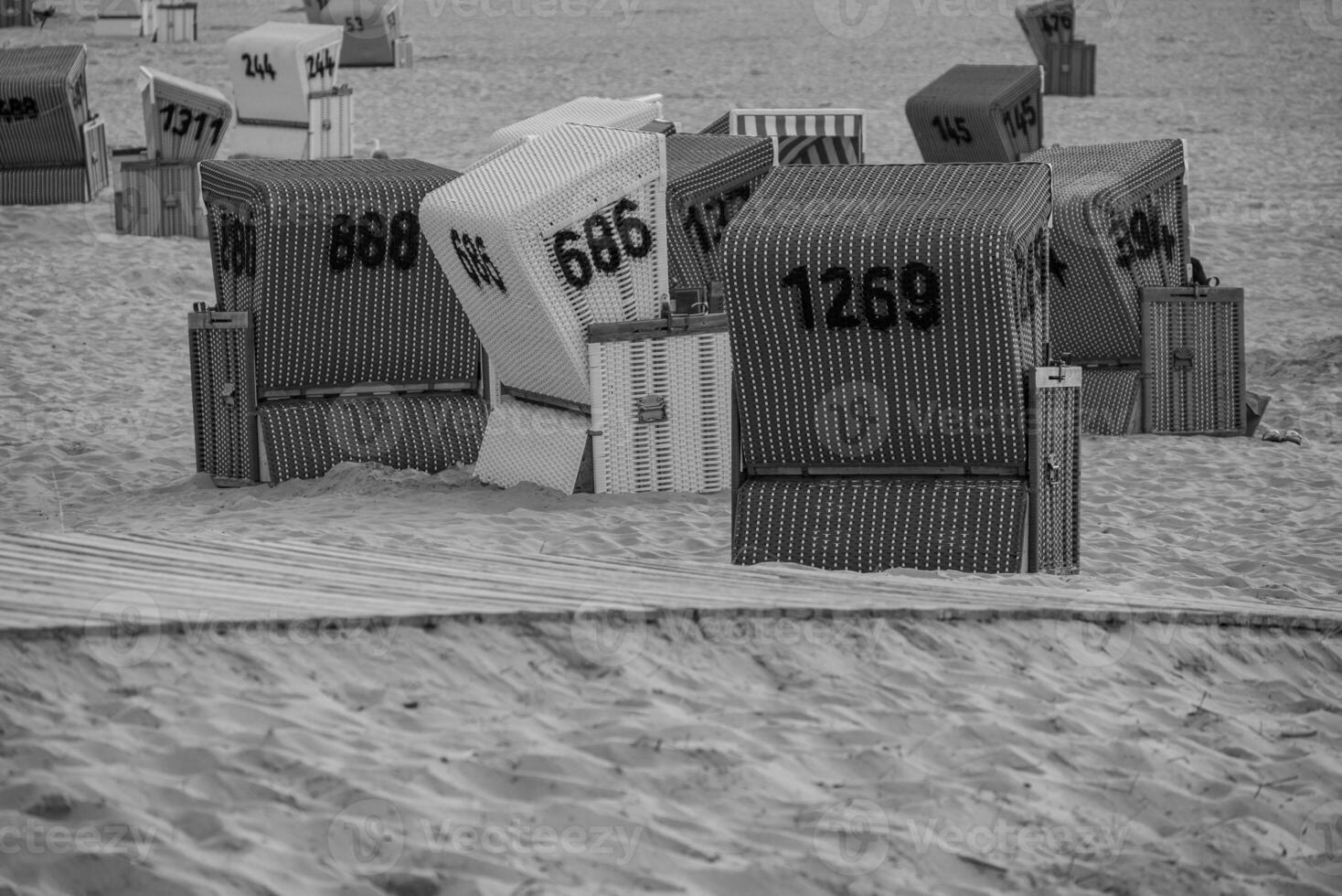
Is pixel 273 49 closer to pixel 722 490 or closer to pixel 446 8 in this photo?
pixel 722 490

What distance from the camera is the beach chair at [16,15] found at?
1180 inches

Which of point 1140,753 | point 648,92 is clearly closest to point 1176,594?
point 1140,753

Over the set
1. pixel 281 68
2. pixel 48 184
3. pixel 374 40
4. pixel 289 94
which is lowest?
pixel 48 184

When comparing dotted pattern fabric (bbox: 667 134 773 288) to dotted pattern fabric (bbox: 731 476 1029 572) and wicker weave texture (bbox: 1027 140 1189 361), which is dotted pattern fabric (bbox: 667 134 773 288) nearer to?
wicker weave texture (bbox: 1027 140 1189 361)

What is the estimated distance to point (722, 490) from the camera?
778 cm

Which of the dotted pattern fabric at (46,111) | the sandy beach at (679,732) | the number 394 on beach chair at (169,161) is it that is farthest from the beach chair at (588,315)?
the dotted pattern fabric at (46,111)

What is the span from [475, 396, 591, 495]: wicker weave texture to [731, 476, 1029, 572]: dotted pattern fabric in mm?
1460

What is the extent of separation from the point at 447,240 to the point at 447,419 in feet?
3.47

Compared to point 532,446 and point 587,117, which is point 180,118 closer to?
point 587,117

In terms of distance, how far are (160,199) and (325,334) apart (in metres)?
6.47

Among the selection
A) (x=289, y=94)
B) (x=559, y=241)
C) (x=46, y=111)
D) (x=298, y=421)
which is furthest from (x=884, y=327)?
(x=289, y=94)

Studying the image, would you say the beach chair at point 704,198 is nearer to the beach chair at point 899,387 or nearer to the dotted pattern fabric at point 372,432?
the dotted pattern fabric at point 372,432

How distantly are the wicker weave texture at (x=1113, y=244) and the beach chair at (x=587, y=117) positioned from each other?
228 cm

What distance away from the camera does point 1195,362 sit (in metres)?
9.06
